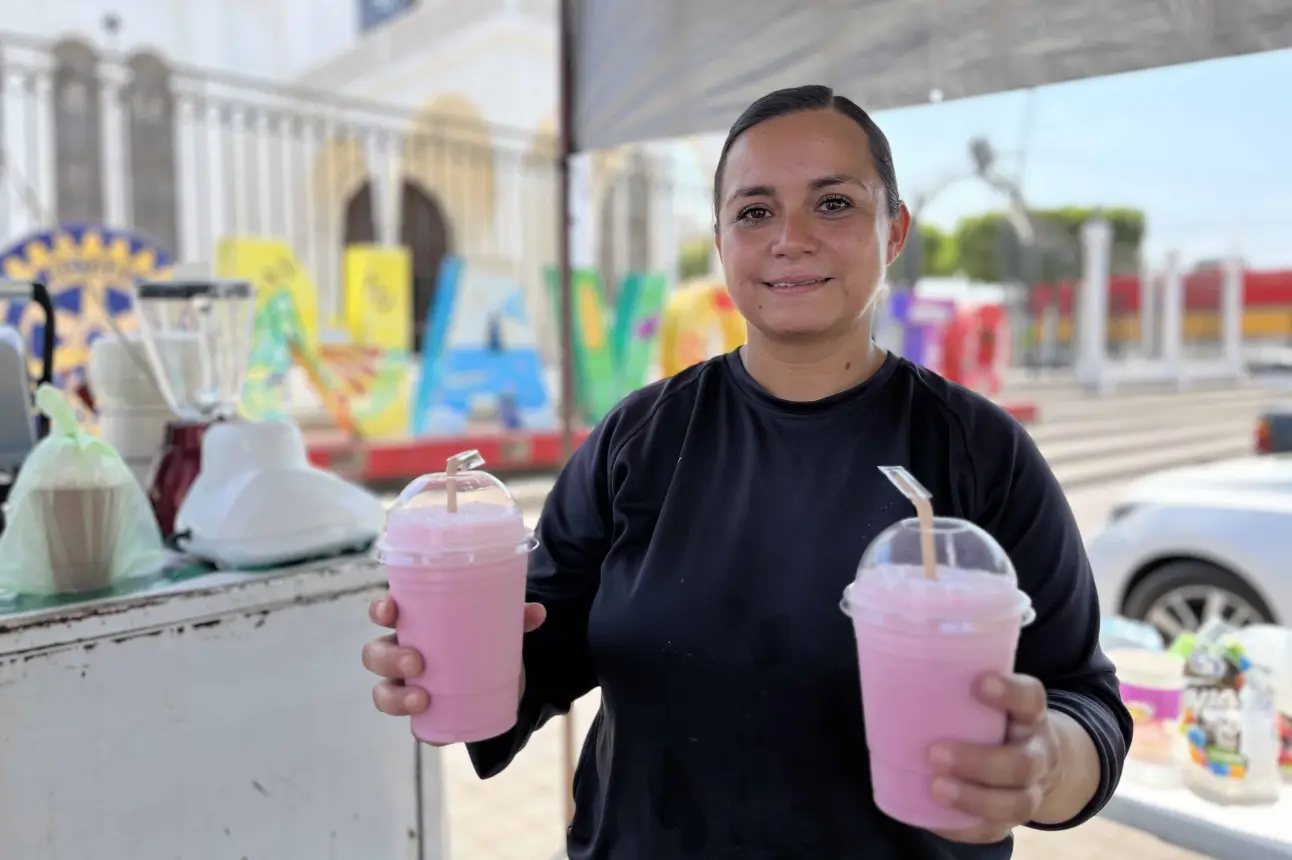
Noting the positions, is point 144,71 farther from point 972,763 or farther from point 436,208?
point 972,763

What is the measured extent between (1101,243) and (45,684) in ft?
69.2

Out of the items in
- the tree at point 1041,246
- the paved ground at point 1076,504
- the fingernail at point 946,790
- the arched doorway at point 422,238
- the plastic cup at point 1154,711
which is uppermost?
the tree at point 1041,246

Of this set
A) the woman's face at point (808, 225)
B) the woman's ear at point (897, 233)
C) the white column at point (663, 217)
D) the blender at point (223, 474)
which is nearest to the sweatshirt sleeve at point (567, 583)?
the woman's face at point (808, 225)

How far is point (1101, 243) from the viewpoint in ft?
64.1

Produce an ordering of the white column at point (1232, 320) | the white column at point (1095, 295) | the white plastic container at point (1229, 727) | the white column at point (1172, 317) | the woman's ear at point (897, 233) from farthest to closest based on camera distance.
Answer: the white column at point (1232, 320), the white column at point (1172, 317), the white column at point (1095, 295), the white plastic container at point (1229, 727), the woman's ear at point (897, 233)

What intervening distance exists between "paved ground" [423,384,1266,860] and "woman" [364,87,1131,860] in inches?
85.7

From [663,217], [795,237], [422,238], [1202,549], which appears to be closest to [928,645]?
[795,237]

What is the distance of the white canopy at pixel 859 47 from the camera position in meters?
1.83

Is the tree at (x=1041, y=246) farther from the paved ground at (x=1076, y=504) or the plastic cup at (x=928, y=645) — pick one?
the plastic cup at (x=928, y=645)

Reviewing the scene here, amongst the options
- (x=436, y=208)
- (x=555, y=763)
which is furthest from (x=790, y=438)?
(x=436, y=208)

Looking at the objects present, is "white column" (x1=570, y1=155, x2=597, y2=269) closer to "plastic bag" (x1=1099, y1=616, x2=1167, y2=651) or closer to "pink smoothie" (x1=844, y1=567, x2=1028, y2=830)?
"plastic bag" (x1=1099, y1=616, x2=1167, y2=651)

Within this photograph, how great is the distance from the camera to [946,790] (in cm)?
87

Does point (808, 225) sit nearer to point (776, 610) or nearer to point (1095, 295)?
point (776, 610)

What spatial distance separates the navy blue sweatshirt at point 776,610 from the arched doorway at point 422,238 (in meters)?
12.8
